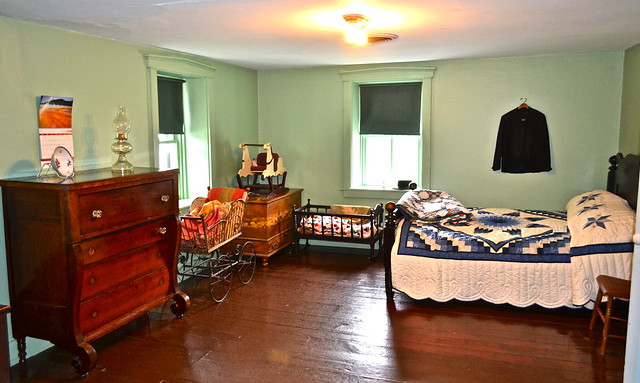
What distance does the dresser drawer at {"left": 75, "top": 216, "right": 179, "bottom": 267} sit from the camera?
3.09m

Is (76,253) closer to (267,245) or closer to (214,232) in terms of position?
(214,232)

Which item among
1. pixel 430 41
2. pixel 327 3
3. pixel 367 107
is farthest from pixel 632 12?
pixel 367 107

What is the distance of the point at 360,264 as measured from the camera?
18.0ft

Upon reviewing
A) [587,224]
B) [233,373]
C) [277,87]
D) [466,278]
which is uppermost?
[277,87]

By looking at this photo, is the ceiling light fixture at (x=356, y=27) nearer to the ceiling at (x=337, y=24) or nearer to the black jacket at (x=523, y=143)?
the ceiling at (x=337, y=24)

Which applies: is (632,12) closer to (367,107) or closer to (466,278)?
(466,278)

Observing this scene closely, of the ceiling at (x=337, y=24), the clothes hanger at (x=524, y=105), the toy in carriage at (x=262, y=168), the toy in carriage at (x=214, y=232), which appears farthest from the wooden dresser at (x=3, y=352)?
the clothes hanger at (x=524, y=105)

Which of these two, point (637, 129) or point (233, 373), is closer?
point (233, 373)

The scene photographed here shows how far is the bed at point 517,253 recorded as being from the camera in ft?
12.5

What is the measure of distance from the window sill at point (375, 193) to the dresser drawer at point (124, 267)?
2725 mm

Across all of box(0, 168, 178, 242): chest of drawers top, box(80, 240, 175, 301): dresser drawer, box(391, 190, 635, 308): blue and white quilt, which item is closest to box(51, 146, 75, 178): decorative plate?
box(0, 168, 178, 242): chest of drawers top

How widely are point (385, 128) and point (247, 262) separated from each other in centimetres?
232

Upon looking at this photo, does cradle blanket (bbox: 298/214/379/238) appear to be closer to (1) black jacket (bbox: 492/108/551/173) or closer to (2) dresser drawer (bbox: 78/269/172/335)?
(1) black jacket (bbox: 492/108/551/173)

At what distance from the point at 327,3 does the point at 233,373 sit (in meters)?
2.27
